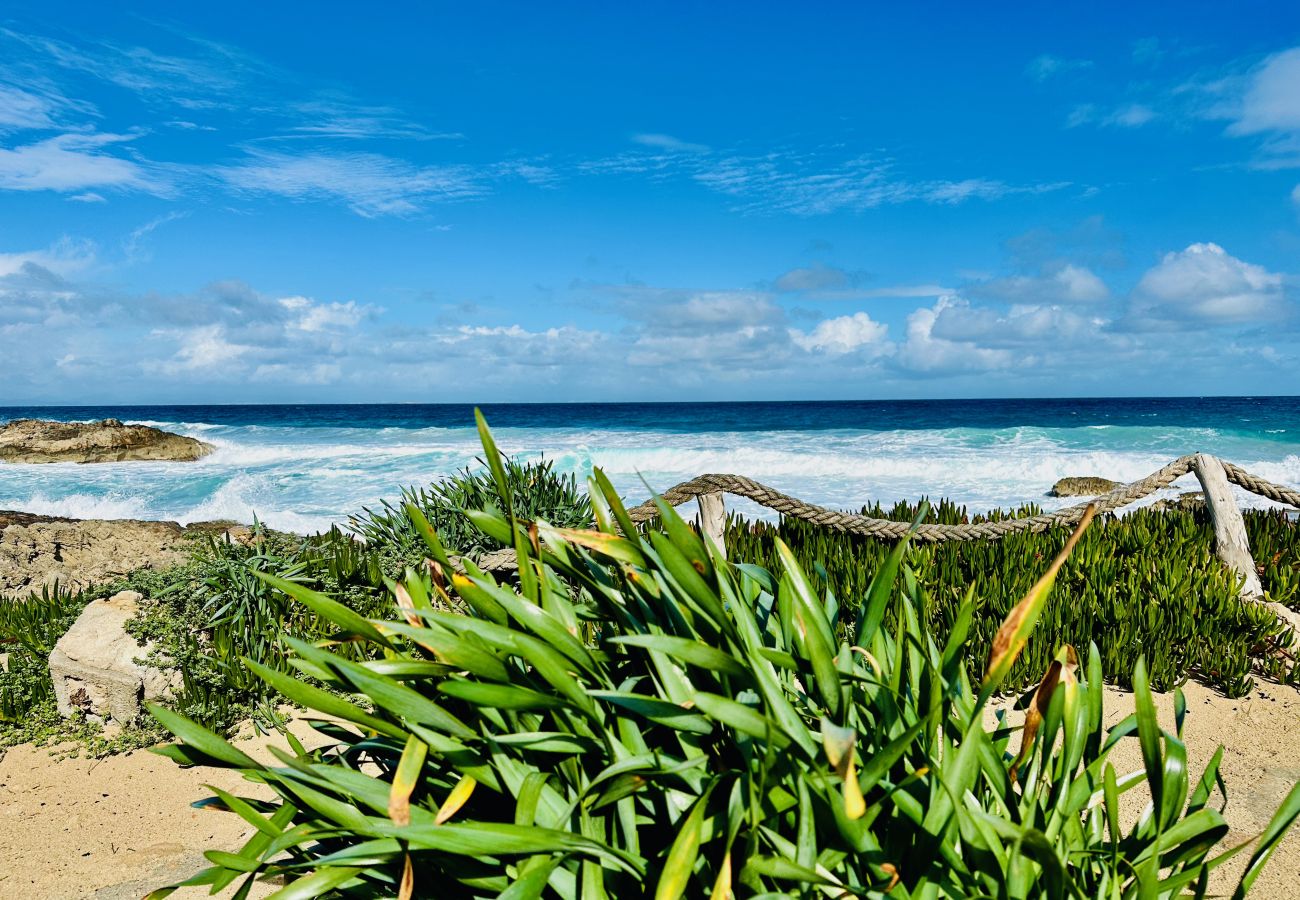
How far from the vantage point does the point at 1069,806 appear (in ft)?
5.48

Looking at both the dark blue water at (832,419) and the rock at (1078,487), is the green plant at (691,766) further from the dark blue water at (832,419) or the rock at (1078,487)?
the dark blue water at (832,419)

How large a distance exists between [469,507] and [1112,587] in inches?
173

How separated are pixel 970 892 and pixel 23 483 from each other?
2773cm

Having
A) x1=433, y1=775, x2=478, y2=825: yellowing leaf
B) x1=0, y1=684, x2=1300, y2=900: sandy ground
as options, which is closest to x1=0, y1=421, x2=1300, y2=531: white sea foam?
x1=0, y1=684, x2=1300, y2=900: sandy ground

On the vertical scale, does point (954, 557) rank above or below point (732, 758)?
below

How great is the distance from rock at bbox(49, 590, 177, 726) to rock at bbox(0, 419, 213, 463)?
88.6ft

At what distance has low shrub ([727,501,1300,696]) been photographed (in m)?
5.20

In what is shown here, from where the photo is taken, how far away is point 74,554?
381 inches

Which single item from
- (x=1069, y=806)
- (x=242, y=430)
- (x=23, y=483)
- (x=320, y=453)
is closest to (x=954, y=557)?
(x=1069, y=806)

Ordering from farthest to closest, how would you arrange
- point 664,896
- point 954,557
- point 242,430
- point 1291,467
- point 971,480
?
point 242,430 < point 1291,467 < point 971,480 < point 954,557 < point 664,896

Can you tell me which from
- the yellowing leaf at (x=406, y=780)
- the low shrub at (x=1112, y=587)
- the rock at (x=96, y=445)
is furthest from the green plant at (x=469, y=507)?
the rock at (x=96, y=445)

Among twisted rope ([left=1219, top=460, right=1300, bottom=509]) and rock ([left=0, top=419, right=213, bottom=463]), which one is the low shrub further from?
rock ([left=0, top=419, right=213, bottom=463])

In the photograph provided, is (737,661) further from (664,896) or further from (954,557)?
(954,557)

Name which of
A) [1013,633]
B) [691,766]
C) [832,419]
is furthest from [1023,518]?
[832,419]
